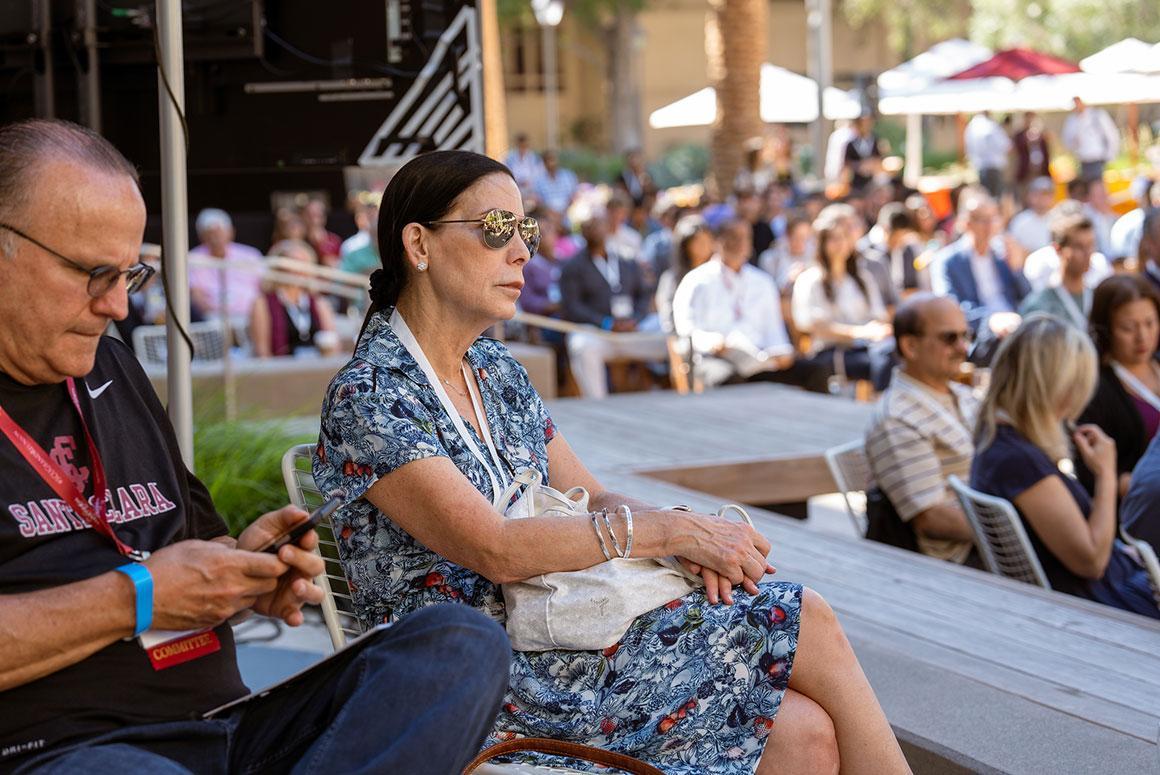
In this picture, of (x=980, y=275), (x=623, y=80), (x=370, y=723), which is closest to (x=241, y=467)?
(x=370, y=723)

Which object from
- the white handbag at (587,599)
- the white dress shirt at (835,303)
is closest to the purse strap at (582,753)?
the white handbag at (587,599)

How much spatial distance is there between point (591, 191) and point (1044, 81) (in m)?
8.62

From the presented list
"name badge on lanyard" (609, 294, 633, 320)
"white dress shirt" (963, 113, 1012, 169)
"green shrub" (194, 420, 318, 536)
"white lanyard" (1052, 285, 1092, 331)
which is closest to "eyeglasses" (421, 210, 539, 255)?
"green shrub" (194, 420, 318, 536)

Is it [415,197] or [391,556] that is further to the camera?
[415,197]

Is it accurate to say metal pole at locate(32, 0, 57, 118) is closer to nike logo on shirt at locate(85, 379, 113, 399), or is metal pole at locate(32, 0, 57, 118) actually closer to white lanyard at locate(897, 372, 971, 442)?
nike logo on shirt at locate(85, 379, 113, 399)

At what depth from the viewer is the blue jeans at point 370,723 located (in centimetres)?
229

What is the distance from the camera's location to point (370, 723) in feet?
7.59

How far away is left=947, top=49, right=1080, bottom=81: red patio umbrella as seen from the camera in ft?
75.3

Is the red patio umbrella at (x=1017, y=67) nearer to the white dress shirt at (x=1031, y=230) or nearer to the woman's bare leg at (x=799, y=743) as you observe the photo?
the white dress shirt at (x=1031, y=230)

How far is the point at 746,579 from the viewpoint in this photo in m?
3.09

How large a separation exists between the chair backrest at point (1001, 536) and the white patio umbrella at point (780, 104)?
23.9 m

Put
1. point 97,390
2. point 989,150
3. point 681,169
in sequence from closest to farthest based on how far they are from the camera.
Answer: point 97,390
point 989,150
point 681,169

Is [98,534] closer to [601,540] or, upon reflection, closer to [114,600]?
[114,600]

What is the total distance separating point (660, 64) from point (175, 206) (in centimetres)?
4739
